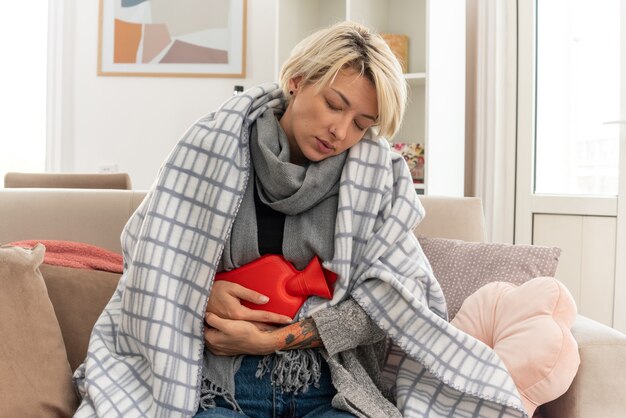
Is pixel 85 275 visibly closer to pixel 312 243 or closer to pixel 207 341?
pixel 207 341

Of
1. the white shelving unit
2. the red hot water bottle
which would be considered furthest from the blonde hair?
the white shelving unit

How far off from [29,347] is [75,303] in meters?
0.24

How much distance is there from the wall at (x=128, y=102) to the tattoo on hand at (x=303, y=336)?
2.78 metres

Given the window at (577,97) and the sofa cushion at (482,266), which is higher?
the window at (577,97)

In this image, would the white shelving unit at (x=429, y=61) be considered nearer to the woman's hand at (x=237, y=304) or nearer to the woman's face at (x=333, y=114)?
the woman's face at (x=333, y=114)

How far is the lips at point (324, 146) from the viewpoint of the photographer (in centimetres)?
153

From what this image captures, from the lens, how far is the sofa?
1.45 metres

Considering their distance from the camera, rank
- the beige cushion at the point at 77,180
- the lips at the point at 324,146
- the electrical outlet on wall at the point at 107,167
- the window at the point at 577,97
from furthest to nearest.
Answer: the electrical outlet on wall at the point at 107,167, the window at the point at 577,97, the beige cushion at the point at 77,180, the lips at the point at 324,146

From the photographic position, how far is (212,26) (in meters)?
4.07

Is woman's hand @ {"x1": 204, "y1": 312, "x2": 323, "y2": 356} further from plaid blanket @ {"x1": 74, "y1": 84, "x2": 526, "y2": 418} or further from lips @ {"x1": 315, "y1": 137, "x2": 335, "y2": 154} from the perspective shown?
lips @ {"x1": 315, "y1": 137, "x2": 335, "y2": 154}

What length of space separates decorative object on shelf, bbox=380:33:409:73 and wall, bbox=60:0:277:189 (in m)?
0.91

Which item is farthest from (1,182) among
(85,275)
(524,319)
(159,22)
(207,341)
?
(524,319)

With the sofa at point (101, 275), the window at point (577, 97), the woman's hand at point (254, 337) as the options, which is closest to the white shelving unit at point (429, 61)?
the window at point (577, 97)

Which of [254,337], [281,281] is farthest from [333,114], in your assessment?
[254,337]
